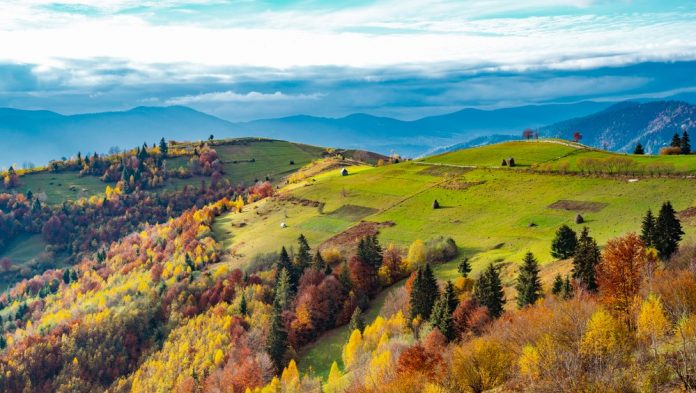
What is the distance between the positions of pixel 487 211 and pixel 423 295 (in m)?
56.8

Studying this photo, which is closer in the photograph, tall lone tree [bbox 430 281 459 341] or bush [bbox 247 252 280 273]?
tall lone tree [bbox 430 281 459 341]

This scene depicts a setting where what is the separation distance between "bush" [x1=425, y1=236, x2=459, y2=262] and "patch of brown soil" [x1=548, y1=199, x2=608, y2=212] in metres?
29.1

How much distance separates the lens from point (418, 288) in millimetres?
97500

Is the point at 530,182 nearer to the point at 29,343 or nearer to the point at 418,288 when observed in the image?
the point at 418,288

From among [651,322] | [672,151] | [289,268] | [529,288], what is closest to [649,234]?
[529,288]

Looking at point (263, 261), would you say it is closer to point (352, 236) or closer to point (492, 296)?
point (352, 236)

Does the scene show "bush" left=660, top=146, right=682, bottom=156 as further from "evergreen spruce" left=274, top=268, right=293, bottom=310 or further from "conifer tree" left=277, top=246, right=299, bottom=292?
"evergreen spruce" left=274, top=268, right=293, bottom=310

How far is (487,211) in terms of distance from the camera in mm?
146875

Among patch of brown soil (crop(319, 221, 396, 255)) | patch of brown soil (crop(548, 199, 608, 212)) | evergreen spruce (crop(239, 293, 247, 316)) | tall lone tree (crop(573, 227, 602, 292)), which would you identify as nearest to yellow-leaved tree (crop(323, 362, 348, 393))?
tall lone tree (crop(573, 227, 602, 292))

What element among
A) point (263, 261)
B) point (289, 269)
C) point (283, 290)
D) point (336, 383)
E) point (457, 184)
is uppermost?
point (457, 184)

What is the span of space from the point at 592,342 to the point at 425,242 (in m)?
81.8

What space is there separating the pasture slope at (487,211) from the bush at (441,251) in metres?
2.65

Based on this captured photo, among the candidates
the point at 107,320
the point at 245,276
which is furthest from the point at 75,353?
the point at 245,276

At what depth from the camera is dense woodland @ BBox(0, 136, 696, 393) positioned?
51.3m
